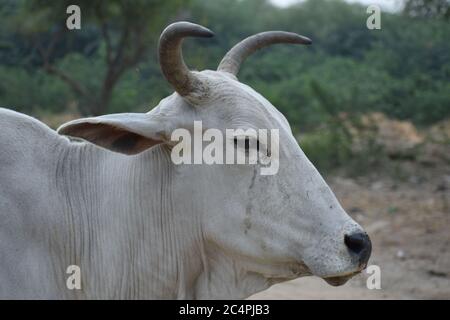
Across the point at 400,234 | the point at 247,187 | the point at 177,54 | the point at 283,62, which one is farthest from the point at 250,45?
the point at 283,62

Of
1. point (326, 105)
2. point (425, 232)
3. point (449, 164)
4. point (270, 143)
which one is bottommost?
point (270, 143)

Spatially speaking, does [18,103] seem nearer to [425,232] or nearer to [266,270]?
[425,232]

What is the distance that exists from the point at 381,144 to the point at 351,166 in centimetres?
66

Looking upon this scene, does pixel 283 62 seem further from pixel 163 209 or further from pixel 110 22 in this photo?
pixel 163 209

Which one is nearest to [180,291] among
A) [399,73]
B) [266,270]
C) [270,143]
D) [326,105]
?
[266,270]

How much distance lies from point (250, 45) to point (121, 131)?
87cm

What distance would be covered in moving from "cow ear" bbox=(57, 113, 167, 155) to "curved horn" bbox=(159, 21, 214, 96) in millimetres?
187

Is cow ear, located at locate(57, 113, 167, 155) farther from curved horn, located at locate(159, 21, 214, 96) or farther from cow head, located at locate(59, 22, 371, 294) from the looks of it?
curved horn, located at locate(159, 21, 214, 96)

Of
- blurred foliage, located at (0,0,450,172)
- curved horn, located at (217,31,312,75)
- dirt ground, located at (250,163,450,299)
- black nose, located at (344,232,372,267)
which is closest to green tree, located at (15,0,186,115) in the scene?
blurred foliage, located at (0,0,450,172)

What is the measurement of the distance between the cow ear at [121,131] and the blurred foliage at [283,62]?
24.2 feet

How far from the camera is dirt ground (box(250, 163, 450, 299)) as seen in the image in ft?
21.9

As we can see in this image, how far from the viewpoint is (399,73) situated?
17375mm

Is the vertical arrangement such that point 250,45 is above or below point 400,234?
below

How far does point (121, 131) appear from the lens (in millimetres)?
3361
